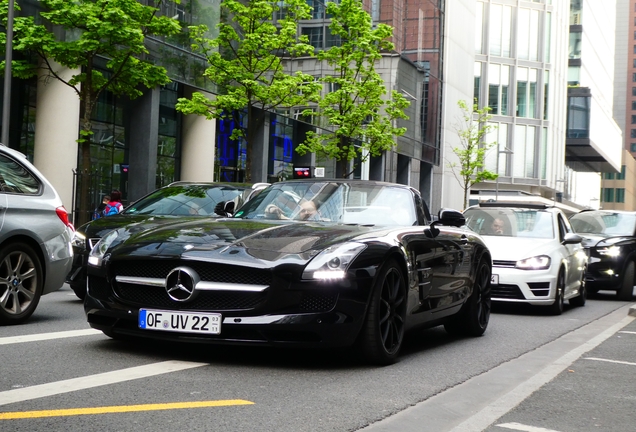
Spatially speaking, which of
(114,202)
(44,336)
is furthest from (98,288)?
(114,202)

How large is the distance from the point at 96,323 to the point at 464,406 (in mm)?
2714

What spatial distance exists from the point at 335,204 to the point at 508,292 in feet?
18.4

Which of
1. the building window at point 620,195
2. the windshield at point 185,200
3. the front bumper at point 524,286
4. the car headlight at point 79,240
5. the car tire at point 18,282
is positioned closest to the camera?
the car tire at point 18,282

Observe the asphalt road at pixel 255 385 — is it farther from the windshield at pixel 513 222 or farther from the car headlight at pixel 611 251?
the car headlight at pixel 611 251

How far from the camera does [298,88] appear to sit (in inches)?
1049

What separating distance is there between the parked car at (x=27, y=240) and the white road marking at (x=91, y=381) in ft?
8.78

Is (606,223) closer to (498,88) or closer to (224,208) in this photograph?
(224,208)

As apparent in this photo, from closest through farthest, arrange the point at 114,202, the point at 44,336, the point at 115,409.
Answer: the point at 115,409
the point at 44,336
the point at 114,202

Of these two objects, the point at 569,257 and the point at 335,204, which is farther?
the point at 569,257

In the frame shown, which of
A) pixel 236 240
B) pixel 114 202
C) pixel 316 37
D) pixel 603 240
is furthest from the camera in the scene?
pixel 316 37

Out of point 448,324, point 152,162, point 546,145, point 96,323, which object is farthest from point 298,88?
point 546,145

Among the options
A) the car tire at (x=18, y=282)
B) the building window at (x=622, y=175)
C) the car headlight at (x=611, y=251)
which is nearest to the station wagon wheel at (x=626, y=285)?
the car headlight at (x=611, y=251)

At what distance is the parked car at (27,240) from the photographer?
27.9 feet

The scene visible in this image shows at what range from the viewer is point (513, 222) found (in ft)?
46.5
